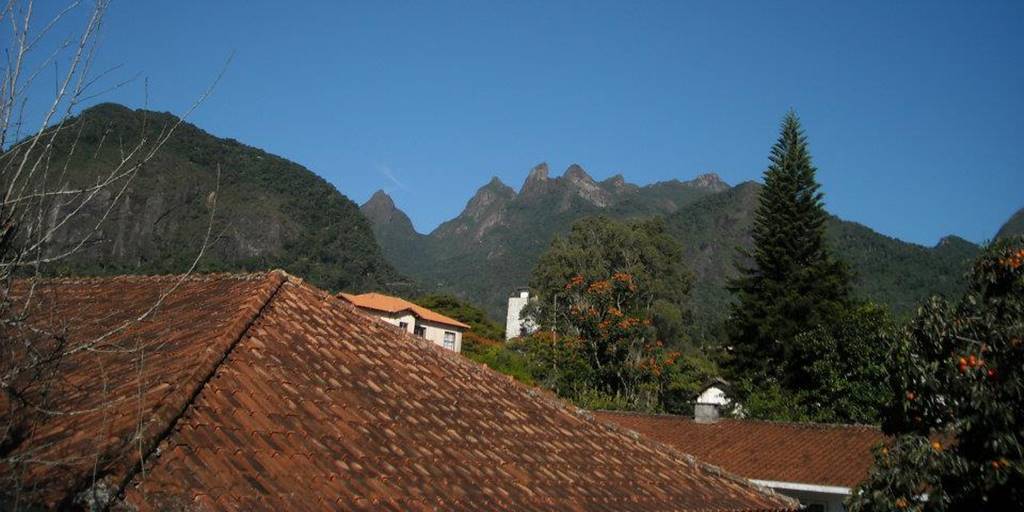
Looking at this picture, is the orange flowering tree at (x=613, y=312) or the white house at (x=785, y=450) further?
the orange flowering tree at (x=613, y=312)

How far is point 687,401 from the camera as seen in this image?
36031mm

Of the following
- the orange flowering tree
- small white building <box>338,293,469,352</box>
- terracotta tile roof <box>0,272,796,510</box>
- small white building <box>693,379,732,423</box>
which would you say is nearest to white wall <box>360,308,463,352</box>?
small white building <box>338,293,469,352</box>

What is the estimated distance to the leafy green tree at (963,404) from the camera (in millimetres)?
6230

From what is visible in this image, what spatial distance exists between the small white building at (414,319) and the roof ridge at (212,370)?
34611 mm

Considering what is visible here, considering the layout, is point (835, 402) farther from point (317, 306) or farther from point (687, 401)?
point (317, 306)

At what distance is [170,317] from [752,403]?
27503mm

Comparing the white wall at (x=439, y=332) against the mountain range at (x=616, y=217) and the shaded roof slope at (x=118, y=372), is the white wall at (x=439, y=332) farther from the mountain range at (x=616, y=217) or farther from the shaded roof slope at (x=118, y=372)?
the shaded roof slope at (x=118, y=372)

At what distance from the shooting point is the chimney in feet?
72.3

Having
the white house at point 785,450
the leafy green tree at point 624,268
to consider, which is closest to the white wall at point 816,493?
the white house at point 785,450

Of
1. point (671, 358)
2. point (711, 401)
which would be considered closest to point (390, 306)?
point (671, 358)

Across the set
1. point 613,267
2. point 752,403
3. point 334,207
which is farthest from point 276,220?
point 752,403

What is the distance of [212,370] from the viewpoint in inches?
204

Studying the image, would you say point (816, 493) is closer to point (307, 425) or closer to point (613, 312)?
point (307, 425)

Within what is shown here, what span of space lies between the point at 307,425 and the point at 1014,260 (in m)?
5.73
